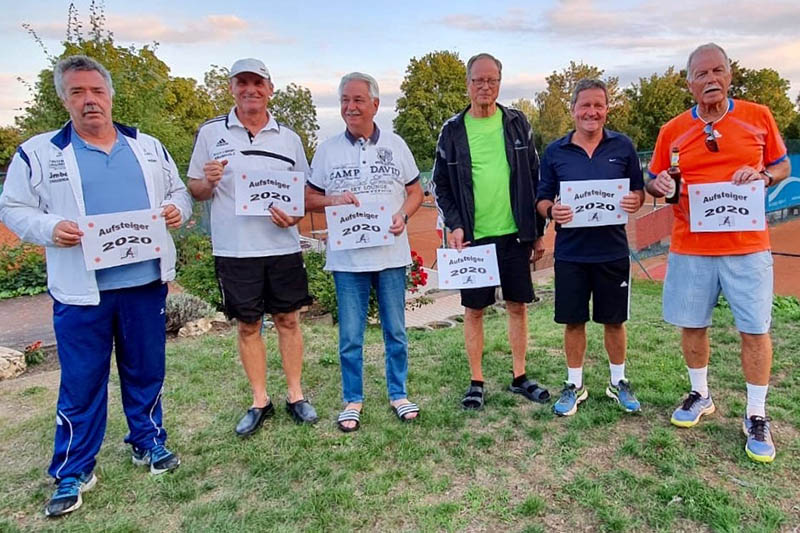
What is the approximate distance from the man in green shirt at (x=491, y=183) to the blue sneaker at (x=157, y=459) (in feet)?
6.65

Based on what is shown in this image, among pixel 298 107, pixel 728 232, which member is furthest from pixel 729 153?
pixel 298 107

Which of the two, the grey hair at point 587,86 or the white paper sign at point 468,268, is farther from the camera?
the white paper sign at point 468,268

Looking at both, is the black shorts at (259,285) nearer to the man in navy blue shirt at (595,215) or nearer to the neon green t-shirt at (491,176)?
the neon green t-shirt at (491,176)

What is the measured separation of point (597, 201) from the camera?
3238 millimetres

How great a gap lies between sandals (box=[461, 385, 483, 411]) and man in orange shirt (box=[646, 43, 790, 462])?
1408mm

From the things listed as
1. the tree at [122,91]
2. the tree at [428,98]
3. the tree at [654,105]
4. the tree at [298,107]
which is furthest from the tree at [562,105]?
the tree at [122,91]

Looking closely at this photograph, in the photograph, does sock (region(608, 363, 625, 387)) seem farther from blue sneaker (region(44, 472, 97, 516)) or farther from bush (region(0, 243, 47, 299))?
bush (region(0, 243, 47, 299))

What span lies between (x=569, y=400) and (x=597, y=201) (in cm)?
131

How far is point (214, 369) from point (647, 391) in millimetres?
3498

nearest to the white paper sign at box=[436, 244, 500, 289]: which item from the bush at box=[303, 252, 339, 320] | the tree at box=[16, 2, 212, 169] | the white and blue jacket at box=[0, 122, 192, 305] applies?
the white and blue jacket at box=[0, 122, 192, 305]

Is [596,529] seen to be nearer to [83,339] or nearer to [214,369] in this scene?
Result: [83,339]

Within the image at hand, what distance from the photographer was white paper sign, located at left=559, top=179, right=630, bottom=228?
10.6ft

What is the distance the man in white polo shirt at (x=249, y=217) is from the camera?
3.16m

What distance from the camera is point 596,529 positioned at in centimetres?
246
